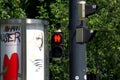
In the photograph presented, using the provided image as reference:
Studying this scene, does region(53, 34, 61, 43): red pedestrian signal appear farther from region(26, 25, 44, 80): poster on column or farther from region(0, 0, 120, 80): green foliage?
region(0, 0, 120, 80): green foliage

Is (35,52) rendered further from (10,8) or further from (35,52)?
(10,8)

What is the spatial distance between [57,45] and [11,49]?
1.21 meters

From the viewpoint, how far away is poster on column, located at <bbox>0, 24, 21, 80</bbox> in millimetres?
13742

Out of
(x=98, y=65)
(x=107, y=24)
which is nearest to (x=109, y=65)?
(x=98, y=65)

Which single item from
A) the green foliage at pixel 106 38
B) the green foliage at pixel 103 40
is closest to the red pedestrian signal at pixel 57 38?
the green foliage at pixel 103 40

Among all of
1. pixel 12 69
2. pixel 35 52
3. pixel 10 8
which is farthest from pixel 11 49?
pixel 10 8

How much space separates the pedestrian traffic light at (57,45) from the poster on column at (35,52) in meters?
0.30

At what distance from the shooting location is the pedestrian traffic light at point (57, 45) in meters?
13.9

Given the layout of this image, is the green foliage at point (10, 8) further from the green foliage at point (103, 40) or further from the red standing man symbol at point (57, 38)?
the red standing man symbol at point (57, 38)

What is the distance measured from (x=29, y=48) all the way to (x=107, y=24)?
491 inches

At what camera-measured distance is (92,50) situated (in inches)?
1030

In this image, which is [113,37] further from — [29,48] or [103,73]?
[29,48]

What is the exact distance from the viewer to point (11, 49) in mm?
13859

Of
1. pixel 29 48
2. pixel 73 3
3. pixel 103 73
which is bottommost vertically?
pixel 103 73
